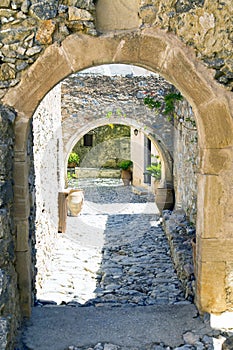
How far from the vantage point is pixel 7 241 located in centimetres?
277

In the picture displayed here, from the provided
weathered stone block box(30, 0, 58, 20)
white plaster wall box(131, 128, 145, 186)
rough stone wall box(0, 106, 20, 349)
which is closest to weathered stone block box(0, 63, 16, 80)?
rough stone wall box(0, 106, 20, 349)

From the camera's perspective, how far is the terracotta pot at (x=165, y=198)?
920 centimetres

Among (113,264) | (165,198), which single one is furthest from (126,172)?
(113,264)

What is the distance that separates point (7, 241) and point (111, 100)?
730 centimetres

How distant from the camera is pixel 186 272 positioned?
459 cm

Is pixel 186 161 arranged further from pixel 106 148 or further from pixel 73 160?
pixel 106 148

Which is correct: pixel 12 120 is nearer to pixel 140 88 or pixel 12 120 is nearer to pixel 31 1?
pixel 31 1

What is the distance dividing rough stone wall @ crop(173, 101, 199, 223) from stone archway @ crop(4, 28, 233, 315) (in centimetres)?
264

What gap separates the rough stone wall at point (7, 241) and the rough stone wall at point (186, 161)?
11.4 feet

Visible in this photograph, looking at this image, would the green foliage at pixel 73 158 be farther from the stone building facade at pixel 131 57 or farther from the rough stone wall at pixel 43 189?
the stone building facade at pixel 131 57

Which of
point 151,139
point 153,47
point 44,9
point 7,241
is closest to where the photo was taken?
point 7,241

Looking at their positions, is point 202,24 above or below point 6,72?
above

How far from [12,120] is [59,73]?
51cm

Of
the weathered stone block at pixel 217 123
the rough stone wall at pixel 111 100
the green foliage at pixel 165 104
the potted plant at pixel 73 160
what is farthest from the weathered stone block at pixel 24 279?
the potted plant at pixel 73 160
